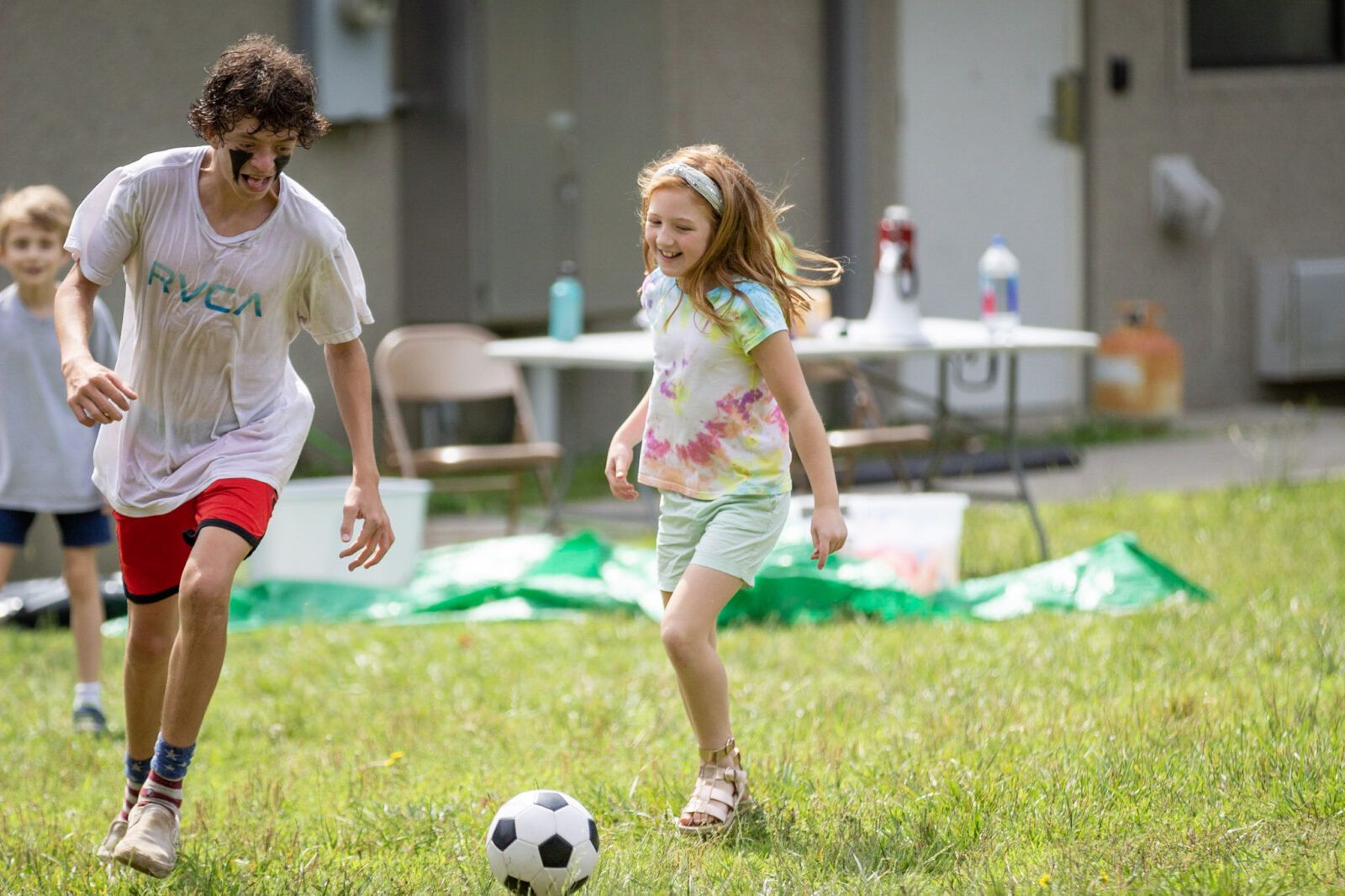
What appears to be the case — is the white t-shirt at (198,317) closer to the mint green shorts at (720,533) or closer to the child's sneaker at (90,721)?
the mint green shorts at (720,533)

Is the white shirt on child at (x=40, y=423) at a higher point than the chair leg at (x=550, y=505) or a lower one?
higher

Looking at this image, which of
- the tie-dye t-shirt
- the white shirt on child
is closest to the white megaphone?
the white shirt on child

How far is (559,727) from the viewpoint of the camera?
4.44m

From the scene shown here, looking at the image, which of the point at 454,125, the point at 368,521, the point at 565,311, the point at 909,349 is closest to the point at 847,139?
the point at 454,125

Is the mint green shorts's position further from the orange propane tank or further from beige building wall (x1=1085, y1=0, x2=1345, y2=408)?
beige building wall (x1=1085, y1=0, x2=1345, y2=408)

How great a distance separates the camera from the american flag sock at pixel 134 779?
3449 millimetres

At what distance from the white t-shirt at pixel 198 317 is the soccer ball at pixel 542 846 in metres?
0.84

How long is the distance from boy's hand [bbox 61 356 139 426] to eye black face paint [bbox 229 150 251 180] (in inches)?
18.2

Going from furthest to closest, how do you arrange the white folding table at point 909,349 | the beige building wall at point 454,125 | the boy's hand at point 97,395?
the beige building wall at point 454,125 → the white folding table at point 909,349 → the boy's hand at point 97,395

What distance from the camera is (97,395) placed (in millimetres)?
2916

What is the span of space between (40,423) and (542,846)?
8.39 ft

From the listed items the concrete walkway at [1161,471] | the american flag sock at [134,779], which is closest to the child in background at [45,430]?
the american flag sock at [134,779]

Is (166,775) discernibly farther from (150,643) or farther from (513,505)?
(513,505)

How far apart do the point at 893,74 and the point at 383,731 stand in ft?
23.2
